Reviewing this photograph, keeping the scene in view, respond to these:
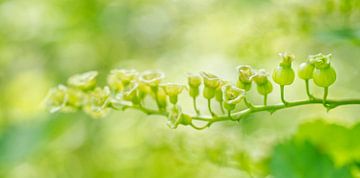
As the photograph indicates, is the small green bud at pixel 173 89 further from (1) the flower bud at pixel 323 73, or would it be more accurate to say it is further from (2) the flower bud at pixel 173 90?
(1) the flower bud at pixel 323 73

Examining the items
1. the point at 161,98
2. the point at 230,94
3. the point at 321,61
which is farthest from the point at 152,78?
the point at 321,61

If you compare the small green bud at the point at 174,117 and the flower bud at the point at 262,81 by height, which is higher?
the flower bud at the point at 262,81

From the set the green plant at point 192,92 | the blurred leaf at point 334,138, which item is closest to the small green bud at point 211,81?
the green plant at point 192,92

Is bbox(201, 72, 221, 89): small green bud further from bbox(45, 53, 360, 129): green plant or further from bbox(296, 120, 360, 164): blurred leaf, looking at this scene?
bbox(296, 120, 360, 164): blurred leaf

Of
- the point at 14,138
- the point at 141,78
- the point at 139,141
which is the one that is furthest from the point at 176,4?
the point at 141,78

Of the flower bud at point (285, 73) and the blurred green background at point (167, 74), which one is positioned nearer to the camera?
the flower bud at point (285, 73)

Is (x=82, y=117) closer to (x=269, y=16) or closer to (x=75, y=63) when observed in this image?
(x=75, y=63)

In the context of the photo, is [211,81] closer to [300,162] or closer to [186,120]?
[186,120]
